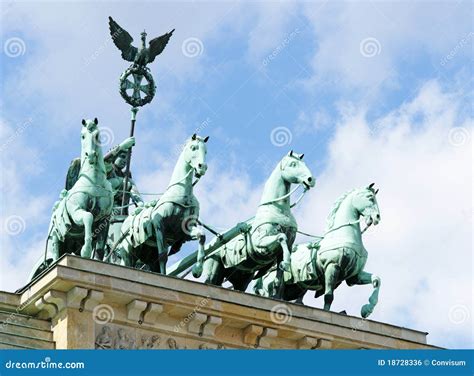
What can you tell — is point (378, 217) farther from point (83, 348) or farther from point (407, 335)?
point (83, 348)

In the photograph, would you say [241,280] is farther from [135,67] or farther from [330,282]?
[135,67]

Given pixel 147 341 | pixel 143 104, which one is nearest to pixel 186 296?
pixel 147 341

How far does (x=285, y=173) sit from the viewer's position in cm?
2780

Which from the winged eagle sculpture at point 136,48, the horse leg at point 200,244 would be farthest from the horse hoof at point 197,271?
the winged eagle sculpture at point 136,48

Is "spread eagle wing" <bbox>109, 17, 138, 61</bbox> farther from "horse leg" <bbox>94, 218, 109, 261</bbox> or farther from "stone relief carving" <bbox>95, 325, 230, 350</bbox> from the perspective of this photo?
"stone relief carving" <bbox>95, 325, 230, 350</bbox>

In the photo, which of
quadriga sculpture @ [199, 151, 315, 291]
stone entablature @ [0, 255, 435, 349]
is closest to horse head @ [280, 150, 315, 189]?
quadriga sculpture @ [199, 151, 315, 291]

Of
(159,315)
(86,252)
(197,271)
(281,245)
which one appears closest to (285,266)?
(281,245)

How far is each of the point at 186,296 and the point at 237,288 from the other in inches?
92.6

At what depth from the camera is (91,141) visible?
2638 centimetres

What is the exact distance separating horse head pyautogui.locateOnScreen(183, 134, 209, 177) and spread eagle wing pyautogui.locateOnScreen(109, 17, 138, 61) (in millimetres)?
3603

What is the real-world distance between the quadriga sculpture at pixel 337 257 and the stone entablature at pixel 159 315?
729 millimetres

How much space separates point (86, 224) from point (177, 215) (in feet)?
5.22

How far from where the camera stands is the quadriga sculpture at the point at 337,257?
27656 mm

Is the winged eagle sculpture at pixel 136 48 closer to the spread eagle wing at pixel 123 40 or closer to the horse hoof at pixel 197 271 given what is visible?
the spread eagle wing at pixel 123 40
